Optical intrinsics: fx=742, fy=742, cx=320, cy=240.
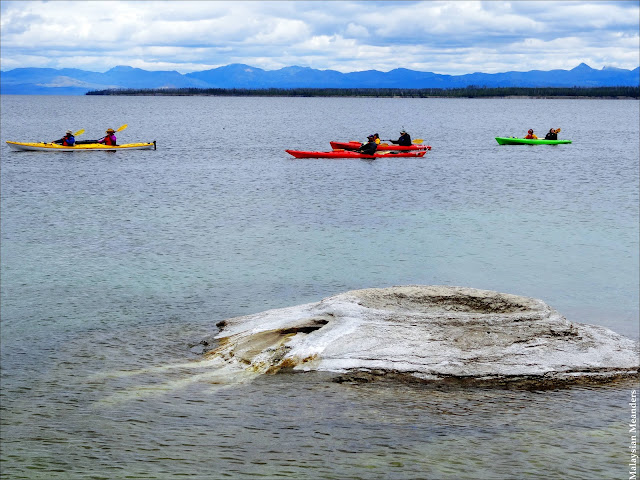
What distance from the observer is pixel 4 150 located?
5578cm

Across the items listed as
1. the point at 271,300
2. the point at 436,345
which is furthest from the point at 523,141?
the point at 436,345

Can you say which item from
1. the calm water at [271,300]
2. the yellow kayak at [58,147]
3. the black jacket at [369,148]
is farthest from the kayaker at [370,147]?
the yellow kayak at [58,147]

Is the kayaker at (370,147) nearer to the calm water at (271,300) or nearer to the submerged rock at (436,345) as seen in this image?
the calm water at (271,300)

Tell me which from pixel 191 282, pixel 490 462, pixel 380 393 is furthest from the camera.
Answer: pixel 191 282

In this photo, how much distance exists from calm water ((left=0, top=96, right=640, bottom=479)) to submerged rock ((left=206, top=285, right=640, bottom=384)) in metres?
0.34

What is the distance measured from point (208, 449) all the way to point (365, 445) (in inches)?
79.6

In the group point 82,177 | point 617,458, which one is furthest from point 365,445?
point 82,177

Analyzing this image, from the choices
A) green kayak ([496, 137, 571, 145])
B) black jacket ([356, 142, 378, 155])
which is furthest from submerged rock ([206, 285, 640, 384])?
green kayak ([496, 137, 571, 145])

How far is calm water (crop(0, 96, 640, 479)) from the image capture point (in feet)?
31.0

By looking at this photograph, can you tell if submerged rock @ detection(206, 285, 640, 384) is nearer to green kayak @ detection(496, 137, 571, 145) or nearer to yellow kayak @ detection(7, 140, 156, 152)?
yellow kayak @ detection(7, 140, 156, 152)

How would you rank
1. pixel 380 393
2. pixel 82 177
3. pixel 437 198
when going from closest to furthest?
pixel 380 393
pixel 437 198
pixel 82 177

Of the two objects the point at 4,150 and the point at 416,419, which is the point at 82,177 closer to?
the point at 4,150

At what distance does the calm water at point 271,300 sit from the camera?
945cm

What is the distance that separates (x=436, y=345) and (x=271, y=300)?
19.5 ft
